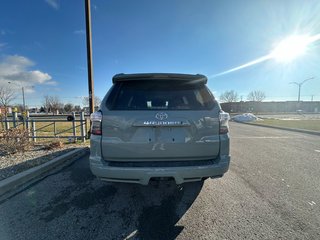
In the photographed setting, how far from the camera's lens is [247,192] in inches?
141

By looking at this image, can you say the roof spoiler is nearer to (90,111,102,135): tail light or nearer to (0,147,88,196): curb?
(90,111,102,135): tail light

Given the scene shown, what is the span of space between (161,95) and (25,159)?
15.8 ft

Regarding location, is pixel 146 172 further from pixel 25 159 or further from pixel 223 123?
pixel 25 159

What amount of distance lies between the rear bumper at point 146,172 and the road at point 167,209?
0.64 meters

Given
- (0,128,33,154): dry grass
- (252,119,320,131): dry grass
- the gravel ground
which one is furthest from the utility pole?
(252,119,320,131): dry grass

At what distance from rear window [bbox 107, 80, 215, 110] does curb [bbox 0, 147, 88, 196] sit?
9.12ft

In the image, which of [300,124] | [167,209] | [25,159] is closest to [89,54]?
[25,159]

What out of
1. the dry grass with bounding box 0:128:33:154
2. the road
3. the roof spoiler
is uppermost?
the roof spoiler

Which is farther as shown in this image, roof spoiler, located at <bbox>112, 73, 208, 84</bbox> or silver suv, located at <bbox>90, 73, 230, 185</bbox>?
roof spoiler, located at <bbox>112, 73, 208, 84</bbox>

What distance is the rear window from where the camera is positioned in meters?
2.80

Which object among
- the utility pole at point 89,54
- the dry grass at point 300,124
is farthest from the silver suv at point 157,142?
the dry grass at point 300,124

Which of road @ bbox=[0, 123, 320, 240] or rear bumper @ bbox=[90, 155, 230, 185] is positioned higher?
rear bumper @ bbox=[90, 155, 230, 185]

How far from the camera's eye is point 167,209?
298 centimetres

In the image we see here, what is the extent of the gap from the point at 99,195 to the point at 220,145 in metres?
2.34
